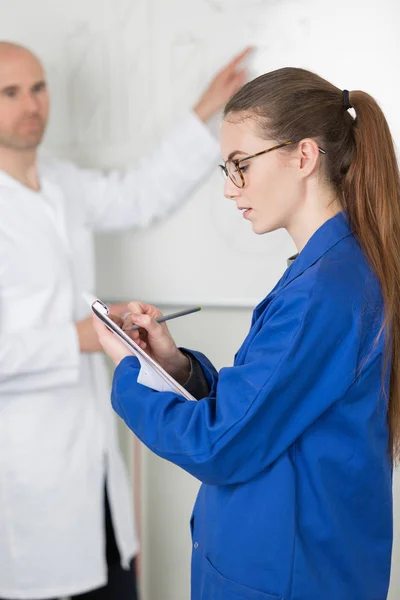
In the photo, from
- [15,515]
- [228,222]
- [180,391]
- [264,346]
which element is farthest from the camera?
[228,222]

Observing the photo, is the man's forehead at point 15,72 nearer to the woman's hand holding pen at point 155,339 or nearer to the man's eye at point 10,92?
the man's eye at point 10,92

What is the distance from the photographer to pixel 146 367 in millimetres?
1113

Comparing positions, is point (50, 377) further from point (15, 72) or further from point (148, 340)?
point (15, 72)

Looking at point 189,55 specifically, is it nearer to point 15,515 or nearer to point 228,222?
point 228,222

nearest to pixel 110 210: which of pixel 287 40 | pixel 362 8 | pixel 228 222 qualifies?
pixel 228 222

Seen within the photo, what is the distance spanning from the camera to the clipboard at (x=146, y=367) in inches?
43.2

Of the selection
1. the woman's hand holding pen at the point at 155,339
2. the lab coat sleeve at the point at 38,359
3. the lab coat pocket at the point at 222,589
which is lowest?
the lab coat pocket at the point at 222,589

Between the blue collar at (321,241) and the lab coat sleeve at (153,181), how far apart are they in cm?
83

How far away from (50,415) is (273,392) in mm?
931

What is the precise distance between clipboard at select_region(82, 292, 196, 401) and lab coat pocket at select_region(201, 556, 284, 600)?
0.26 m

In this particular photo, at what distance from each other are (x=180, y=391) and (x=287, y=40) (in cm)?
96

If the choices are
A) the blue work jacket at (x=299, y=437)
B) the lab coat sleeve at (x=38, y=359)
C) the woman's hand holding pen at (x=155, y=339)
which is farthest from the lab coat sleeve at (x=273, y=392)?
the lab coat sleeve at (x=38, y=359)

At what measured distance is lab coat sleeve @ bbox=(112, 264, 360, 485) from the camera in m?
0.97

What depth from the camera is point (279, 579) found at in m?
1.05
